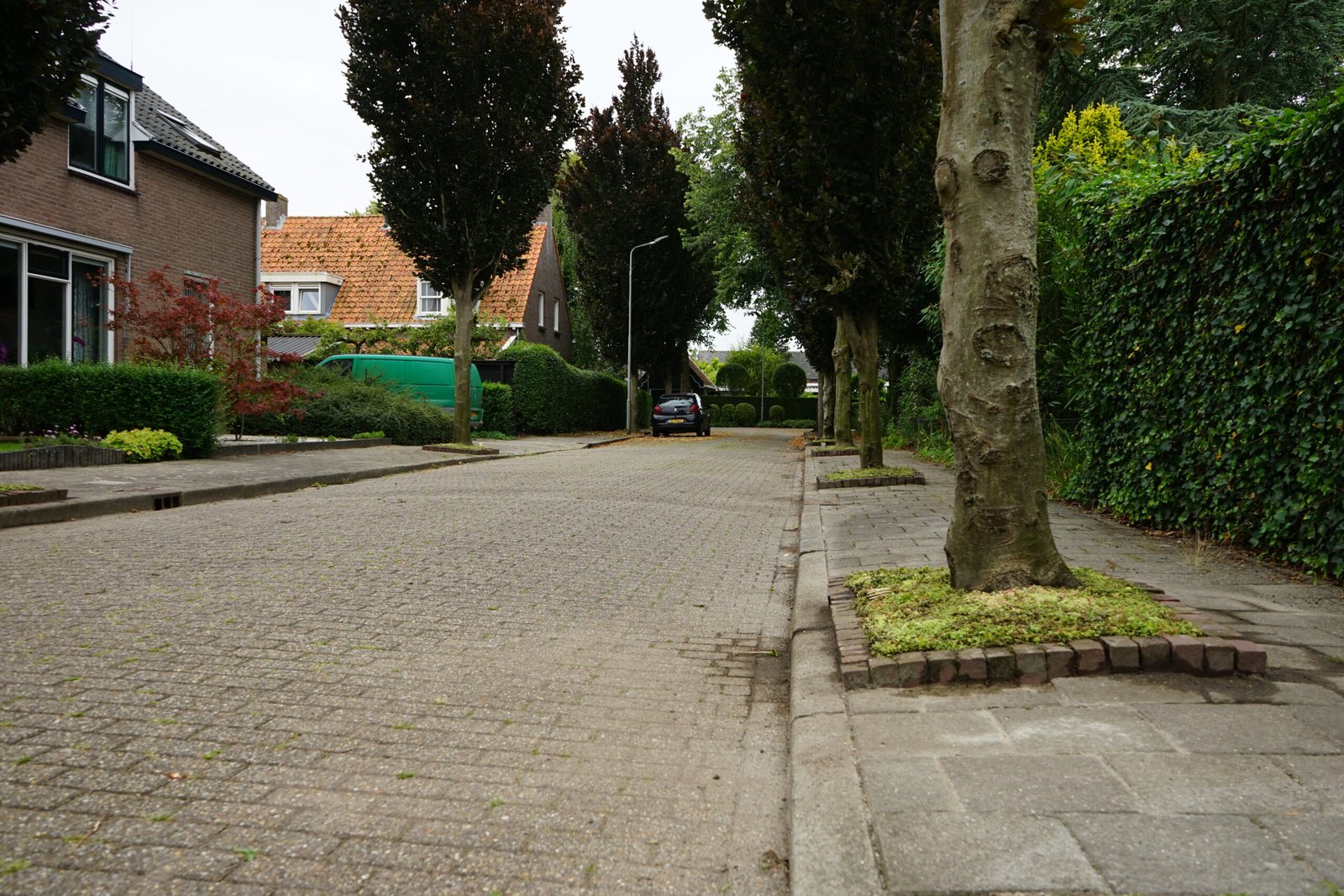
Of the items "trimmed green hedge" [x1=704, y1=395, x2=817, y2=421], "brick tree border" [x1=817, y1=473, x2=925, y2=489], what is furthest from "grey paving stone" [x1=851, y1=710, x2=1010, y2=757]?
"trimmed green hedge" [x1=704, y1=395, x2=817, y2=421]

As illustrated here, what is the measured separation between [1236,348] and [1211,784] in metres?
4.50

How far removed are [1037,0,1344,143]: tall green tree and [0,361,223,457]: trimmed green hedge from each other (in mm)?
20030

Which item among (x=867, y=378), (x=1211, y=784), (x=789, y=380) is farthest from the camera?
(x=789, y=380)

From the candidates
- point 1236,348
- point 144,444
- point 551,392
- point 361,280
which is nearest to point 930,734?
point 1236,348

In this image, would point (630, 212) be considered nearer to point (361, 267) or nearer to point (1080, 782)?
point (361, 267)

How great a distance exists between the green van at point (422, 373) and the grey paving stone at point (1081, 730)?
68.8 feet

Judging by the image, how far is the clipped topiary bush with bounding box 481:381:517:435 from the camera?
26.9m

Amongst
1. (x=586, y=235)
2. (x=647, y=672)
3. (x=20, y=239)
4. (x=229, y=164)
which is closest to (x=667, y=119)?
(x=586, y=235)

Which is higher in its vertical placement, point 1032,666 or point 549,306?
point 549,306

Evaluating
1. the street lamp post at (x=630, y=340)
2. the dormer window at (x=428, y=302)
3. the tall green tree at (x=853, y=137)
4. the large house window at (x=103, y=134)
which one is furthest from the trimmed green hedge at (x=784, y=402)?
the tall green tree at (x=853, y=137)

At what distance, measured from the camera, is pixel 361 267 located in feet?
121

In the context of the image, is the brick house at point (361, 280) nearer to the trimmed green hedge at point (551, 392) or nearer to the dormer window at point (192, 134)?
the trimmed green hedge at point (551, 392)

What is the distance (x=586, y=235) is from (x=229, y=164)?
16064 millimetres

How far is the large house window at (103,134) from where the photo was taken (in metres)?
17.4
